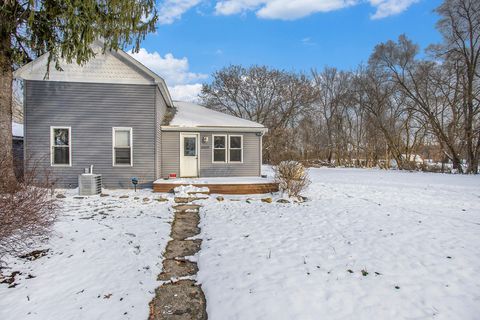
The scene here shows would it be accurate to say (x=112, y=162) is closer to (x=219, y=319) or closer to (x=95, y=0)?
(x=95, y=0)

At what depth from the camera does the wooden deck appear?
9.83 meters

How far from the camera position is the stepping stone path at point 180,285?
3027 mm

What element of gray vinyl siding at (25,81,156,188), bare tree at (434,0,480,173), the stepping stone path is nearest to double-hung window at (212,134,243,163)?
gray vinyl siding at (25,81,156,188)

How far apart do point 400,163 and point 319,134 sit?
42.4ft

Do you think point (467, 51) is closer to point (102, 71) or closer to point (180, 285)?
point (102, 71)

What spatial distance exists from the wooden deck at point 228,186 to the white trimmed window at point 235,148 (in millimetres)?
2569

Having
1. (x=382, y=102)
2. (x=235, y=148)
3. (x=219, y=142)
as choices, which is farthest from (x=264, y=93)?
(x=219, y=142)

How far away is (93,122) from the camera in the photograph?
1010 cm

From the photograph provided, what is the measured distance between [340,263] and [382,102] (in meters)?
27.6

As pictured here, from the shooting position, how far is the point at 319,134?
36.2 m

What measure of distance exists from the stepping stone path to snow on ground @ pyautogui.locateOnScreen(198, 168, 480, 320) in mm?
142

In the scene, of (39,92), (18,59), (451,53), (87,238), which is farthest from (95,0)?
(451,53)

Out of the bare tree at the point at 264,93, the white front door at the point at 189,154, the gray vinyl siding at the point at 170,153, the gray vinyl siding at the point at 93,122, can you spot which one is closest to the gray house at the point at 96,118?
the gray vinyl siding at the point at 93,122

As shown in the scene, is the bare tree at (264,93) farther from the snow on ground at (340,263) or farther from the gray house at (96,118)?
the snow on ground at (340,263)
